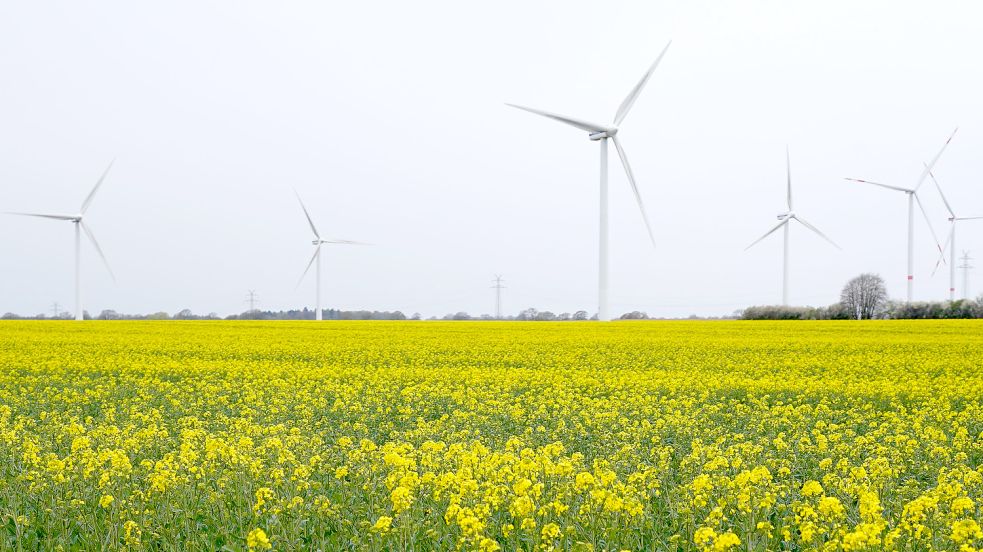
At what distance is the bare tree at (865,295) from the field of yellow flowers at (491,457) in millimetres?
75478

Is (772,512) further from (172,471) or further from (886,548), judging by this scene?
(172,471)

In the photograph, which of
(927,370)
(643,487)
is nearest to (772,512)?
(643,487)

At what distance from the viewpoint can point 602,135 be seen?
191ft

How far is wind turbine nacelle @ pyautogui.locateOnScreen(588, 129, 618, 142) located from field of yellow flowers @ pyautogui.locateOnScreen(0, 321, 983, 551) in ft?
117

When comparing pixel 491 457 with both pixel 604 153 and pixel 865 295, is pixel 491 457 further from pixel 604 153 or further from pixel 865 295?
pixel 865 295

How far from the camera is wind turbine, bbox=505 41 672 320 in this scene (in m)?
51.9

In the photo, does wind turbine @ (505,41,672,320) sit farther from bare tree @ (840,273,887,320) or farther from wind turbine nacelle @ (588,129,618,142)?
bare tree @ (840,273,887,320)

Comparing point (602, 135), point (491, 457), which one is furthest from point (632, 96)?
point (491, 457)

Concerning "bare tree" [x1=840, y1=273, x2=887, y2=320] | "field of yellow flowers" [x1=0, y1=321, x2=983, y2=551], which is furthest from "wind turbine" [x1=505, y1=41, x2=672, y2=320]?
"bare tree" [x1=840, y1=273, x2=887, y2=320]

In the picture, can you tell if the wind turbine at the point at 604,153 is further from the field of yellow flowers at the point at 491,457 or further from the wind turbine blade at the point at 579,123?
the field of yellow flowers at the point at 491,457

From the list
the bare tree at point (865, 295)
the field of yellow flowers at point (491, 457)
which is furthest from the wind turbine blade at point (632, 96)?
the bare tree at point (865, 295)

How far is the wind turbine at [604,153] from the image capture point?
51.9 m

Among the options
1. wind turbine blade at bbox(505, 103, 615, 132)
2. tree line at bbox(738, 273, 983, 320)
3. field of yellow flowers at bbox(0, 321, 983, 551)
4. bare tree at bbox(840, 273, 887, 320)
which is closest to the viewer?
field of yellow flowers at bbox(0, 321, 983, 551)

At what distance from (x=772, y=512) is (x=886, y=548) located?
2348 mm
